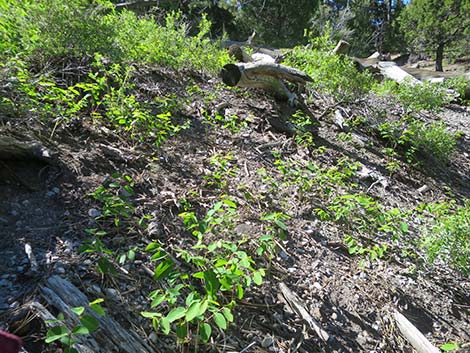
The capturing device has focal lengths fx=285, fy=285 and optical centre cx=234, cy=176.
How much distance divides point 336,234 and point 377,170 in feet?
7.15

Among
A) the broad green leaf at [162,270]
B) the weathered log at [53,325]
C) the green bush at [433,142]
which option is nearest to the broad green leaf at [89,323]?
the weathered log at [53,325]

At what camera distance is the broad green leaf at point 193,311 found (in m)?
1.18

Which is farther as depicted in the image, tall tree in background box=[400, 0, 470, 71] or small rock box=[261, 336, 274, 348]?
tall tree in background box=[400, 0, 470, 71]

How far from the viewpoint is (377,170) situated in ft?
14.8

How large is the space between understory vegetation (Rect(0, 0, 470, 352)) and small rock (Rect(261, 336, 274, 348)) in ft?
0.79

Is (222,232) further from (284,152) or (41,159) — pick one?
(284,152)

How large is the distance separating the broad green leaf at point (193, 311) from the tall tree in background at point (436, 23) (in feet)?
69.1

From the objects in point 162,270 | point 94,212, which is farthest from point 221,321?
point 94,212

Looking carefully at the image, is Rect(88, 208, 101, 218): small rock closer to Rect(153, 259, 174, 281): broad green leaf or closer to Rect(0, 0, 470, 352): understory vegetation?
Rect(0, 0, 470, 352): understory vegetation

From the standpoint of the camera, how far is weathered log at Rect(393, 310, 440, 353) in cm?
193

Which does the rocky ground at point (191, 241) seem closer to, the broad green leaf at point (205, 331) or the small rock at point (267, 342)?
the small rock at point (267, 342)

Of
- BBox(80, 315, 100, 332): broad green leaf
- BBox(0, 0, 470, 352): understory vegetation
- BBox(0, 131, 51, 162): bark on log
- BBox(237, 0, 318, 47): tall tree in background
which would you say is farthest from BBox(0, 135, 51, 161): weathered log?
BBox(237, 0, 318, 47): tall tree in background

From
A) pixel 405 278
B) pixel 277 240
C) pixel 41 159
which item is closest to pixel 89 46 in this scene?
pixel 41 159

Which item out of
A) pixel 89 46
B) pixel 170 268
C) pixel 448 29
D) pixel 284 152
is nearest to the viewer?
pixel 170 268
